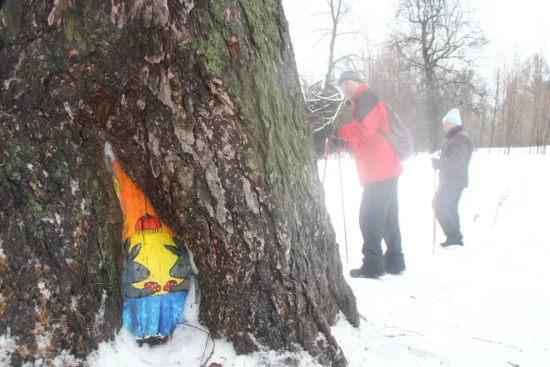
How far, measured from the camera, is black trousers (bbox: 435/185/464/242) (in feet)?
16.4

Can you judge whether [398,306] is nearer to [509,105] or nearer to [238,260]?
[238,260]

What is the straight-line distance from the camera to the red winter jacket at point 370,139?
10.9 feet

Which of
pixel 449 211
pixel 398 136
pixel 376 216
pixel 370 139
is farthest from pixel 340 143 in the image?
pixel 449 211

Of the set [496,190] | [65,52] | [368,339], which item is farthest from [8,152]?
[496,190]

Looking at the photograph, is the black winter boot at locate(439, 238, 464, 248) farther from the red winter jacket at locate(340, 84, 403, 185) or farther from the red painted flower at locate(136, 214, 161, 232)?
the red painted flower at locate(136, 214, 161, 232)

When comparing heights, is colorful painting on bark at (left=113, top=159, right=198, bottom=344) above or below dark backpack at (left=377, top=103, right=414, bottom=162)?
below

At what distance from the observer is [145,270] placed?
1610 millimetres

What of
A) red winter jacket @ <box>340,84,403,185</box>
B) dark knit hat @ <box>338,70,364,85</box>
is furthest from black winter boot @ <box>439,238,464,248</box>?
dark knit hat @ <box>338,70,364,85</box>

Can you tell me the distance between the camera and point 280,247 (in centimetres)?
161

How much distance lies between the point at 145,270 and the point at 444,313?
1980 millimetres

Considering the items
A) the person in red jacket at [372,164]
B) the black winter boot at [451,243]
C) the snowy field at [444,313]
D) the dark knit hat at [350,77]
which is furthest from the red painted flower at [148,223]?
the black winter boot at [451,243]

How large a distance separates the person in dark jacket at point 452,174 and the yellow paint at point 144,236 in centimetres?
411

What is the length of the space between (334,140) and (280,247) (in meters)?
2.45

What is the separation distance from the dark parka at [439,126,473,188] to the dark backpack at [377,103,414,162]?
1675 millimetres
